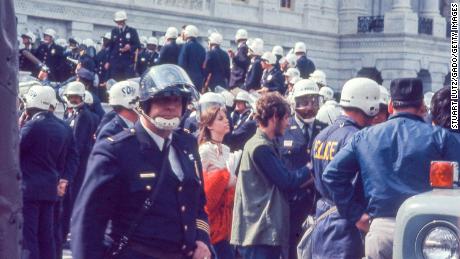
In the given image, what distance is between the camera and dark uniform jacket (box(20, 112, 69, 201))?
34.1ft

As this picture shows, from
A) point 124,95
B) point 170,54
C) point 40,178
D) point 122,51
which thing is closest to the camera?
point 124,95

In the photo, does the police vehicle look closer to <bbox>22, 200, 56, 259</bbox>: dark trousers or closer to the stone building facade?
<bbox>22, 200, 56, 259</bbox>: dark trousers

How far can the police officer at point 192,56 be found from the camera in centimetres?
2175

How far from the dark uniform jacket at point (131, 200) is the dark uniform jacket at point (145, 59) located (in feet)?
59.4

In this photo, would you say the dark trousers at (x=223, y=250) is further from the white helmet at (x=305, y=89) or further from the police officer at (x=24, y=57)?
the police officer at (x=24, y=57)

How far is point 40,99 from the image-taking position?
11.1 metres

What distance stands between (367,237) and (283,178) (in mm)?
2103

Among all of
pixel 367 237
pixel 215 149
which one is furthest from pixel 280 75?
pixel 367 237

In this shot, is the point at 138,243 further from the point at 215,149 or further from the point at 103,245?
the point at 215,149

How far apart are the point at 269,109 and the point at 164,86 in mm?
3121

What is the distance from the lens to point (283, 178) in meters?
8.28

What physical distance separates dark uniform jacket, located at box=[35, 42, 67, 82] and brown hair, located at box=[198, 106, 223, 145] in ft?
51.1

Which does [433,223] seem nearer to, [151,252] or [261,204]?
[151,252]

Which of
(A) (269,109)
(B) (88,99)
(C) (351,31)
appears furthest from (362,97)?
(C) (351,31)
